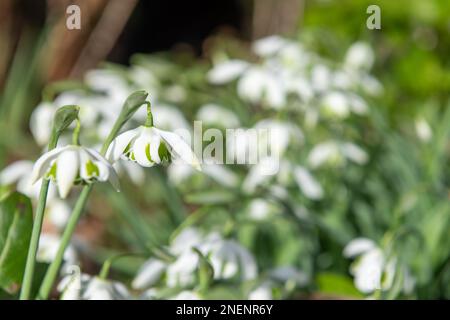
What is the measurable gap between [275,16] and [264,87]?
287 centimetres

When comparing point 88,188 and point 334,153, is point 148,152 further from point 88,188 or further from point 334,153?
point 334,153

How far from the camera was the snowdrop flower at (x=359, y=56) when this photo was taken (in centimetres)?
307

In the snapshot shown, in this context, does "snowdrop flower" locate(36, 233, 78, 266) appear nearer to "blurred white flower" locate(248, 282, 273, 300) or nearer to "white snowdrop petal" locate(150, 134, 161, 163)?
"blurred white flower" locate(248, 282, 273, 300)

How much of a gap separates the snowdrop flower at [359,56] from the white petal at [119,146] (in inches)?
67.8

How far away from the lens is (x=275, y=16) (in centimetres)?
540

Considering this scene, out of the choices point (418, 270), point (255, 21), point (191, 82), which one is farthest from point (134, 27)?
point (418, 270)

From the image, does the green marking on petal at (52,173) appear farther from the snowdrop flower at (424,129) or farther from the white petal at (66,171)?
the snowdrop flower at (424,129)

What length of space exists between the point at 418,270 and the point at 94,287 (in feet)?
3.27

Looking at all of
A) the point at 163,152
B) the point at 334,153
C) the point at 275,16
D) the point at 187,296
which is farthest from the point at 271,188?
the point at 275,16

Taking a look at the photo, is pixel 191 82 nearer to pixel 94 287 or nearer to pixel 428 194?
pixel 428 194

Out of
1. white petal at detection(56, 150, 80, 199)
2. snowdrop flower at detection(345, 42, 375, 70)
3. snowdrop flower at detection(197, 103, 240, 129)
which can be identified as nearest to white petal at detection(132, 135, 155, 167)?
white petal at detection(56, 150, 80, 199)

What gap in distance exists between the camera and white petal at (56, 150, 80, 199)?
1.37 metres

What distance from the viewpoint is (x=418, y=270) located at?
2273 mm

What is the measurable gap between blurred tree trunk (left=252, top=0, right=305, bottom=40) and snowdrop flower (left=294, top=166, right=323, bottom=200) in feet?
8.73
